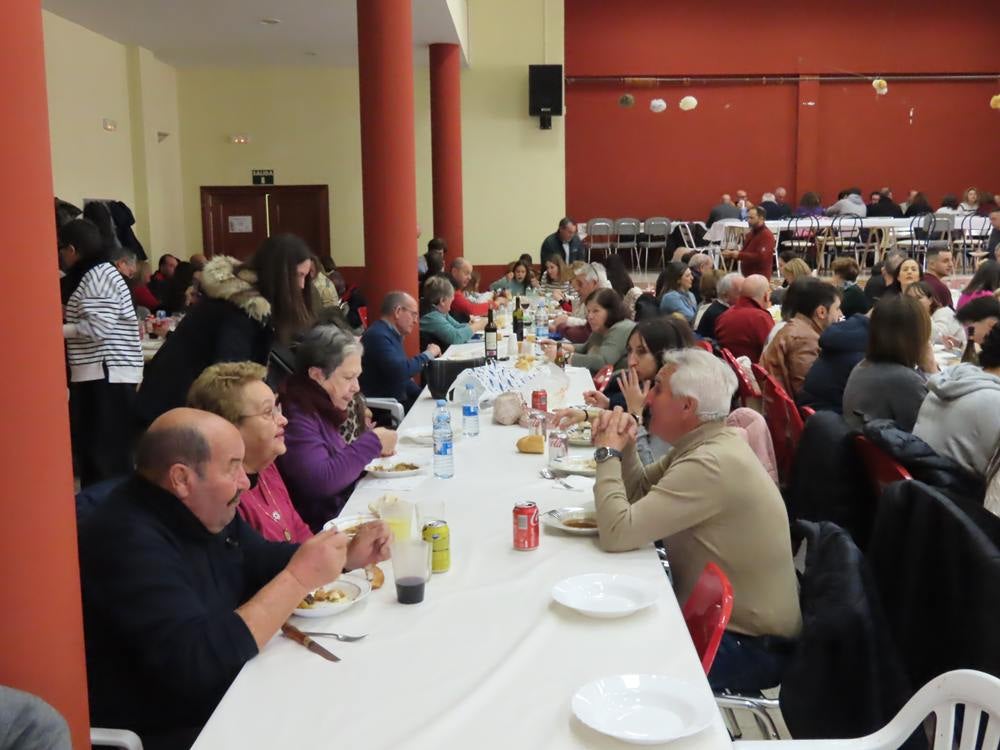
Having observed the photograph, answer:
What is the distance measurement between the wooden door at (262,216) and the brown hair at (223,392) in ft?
35.0

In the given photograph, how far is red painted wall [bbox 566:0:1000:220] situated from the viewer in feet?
50.6

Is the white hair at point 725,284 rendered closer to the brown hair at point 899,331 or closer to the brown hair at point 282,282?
the brown hair at point 899,331

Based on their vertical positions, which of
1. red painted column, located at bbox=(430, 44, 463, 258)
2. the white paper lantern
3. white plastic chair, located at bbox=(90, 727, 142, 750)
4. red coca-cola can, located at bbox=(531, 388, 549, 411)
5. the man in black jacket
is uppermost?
the white paper lantern

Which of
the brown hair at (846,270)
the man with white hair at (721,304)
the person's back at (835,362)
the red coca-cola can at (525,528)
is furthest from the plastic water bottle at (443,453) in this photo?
the brown hair at (846,270)

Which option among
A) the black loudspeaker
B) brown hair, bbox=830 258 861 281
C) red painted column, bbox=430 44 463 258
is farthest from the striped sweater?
the black loudspeaker

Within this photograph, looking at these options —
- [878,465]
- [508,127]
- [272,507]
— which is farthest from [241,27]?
[878,465]

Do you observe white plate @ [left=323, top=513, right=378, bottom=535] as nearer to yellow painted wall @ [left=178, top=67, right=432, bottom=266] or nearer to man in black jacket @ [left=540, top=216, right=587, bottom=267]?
man in black jacket @ [left=540, top=216, right=587, bottom=267]

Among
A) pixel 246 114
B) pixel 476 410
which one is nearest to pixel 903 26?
pixel 246 114

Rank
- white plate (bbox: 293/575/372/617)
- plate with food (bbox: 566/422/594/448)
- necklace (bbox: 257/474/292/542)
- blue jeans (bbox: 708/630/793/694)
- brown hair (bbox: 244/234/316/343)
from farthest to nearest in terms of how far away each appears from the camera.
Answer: brown hair (bbox: 244/234/316/343) → plate with food (bbox: 566/422/594/448) → necklace (bbox: 257/474/292/542) → blue jeans (bbox: 708/630/793/694) → white plate (bbox: 293/575/372/617)

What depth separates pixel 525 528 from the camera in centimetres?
244

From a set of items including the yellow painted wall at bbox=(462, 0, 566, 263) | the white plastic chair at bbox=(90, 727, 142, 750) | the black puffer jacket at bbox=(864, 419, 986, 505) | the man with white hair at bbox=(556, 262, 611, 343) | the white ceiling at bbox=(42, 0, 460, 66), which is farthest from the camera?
the yellow painted wall at bbox=(462, 0, 566, 263)

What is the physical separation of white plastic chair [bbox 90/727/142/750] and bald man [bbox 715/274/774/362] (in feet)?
15.6

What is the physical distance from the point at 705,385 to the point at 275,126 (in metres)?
11.2

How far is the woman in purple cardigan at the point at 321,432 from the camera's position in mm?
3055
